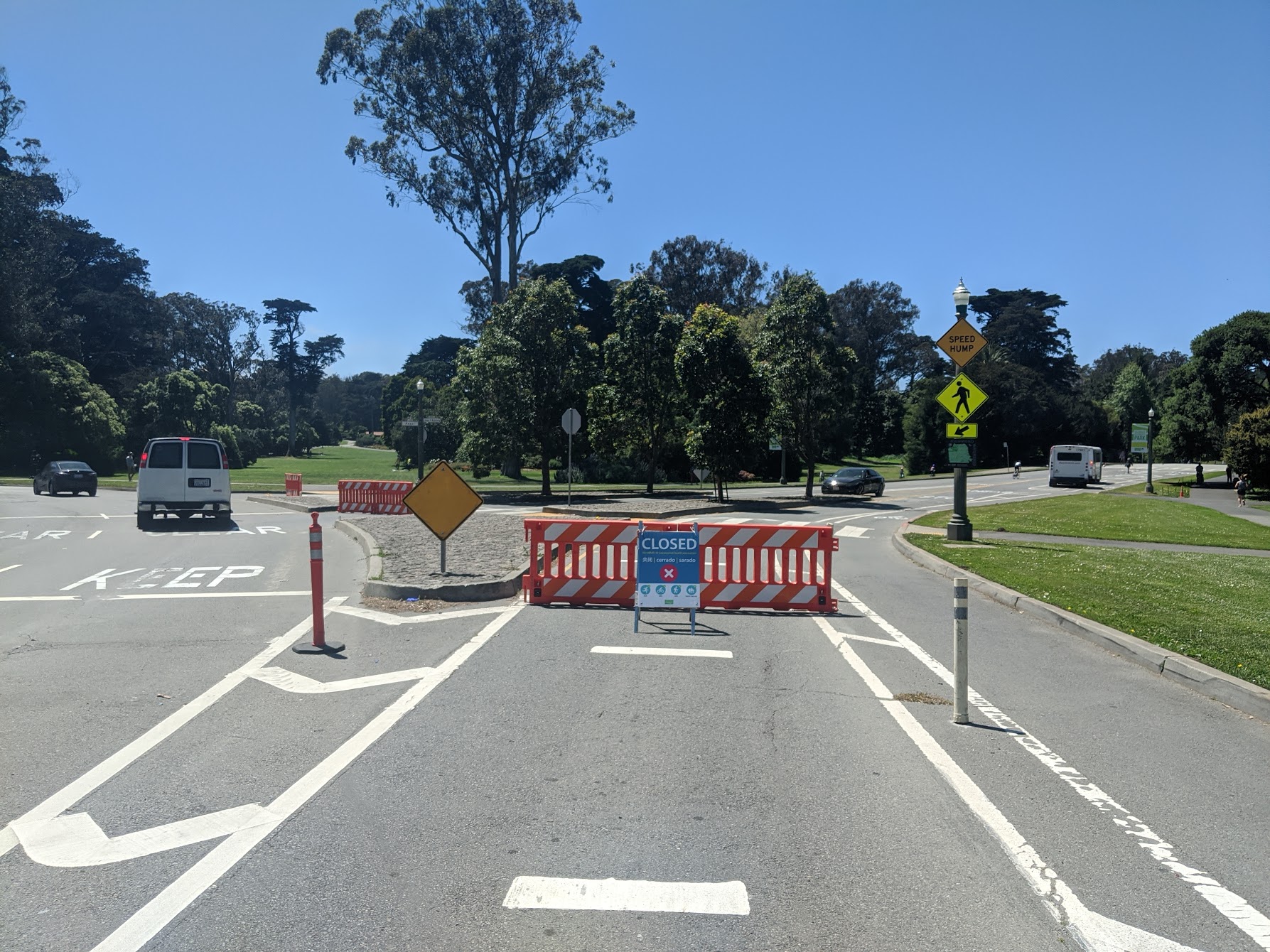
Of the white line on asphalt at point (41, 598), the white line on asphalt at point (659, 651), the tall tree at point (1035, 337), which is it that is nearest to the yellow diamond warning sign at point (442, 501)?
the white line on asphalt at point (659, 651)

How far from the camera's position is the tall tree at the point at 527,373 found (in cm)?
3519

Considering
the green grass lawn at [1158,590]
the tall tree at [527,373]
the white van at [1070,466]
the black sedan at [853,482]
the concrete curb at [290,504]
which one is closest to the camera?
the green grass lawn at [1158,590]

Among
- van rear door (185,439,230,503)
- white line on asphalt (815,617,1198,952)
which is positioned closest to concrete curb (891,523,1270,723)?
white line on asphalt (815,617,1198,952)

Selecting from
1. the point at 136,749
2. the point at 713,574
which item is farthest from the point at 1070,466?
the point at 136,749

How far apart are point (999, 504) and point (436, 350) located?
81989mm

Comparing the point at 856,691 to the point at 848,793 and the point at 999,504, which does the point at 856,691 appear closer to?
the point at 848,793

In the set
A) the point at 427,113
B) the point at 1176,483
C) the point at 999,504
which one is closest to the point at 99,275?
the point at 427,113

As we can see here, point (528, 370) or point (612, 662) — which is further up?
point (528, 370)

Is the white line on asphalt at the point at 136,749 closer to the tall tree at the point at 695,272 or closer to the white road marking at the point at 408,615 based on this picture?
the white road marking at the point at 408,615

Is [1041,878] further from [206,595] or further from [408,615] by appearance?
[206,595]

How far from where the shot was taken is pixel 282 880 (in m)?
4.13

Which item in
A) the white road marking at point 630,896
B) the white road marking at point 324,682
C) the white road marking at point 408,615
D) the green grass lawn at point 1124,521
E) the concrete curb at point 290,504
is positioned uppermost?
the white road marking at point 630,896

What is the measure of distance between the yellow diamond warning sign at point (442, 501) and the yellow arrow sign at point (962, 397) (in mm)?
12217

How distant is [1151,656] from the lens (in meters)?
9.01
